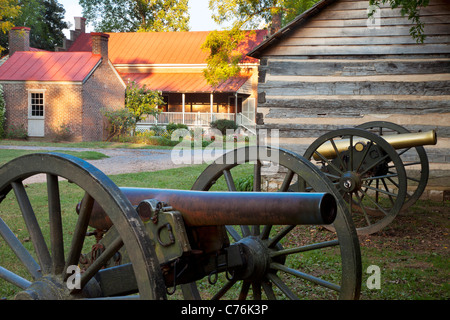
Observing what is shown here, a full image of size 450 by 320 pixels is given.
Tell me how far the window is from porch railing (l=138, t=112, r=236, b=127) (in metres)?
5.96

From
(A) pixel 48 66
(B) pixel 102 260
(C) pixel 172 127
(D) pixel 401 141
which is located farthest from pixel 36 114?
(B) pixel 102 260

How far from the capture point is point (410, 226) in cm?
821

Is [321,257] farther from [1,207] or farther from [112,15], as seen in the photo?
[112,15]

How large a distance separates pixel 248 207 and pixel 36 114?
2737cm

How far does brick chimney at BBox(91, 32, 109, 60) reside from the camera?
2823 centimetres

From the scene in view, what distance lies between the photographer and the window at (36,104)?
27609 mm

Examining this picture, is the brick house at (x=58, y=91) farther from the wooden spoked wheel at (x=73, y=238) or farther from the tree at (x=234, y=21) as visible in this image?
the wooden spoked wheel at (x=73, y=238)

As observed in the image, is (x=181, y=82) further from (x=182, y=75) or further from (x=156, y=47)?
(x=156, y=47)

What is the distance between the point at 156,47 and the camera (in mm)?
36906

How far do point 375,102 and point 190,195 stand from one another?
28.0ft

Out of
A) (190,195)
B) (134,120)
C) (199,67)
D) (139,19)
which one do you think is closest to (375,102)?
(190,195)

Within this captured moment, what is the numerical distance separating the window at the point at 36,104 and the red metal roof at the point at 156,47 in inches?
371

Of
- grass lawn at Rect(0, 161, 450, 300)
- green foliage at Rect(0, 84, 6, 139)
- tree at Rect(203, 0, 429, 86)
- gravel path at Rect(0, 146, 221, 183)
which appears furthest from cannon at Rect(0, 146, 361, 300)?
green foliage at Rect(0, 84, 6, 139)

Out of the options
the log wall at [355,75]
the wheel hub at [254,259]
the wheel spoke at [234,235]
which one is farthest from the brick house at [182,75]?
the wheel hub at [254,259]
